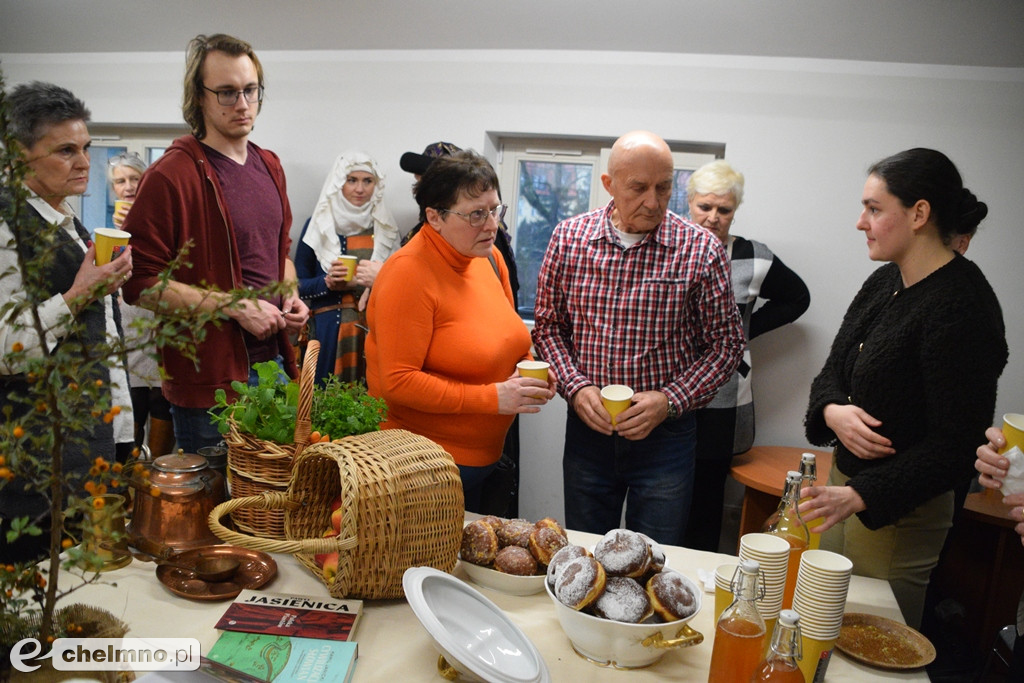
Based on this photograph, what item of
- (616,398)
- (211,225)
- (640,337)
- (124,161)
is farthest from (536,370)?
(124,161)

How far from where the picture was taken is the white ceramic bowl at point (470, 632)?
1062mm

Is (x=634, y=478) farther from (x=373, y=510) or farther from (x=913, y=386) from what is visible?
(x=373, y=510)

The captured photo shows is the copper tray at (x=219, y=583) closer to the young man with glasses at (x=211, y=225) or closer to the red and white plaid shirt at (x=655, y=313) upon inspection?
the young man with glasses at (x=211, y=225)

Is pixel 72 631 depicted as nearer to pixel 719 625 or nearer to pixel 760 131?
pixel 719 625

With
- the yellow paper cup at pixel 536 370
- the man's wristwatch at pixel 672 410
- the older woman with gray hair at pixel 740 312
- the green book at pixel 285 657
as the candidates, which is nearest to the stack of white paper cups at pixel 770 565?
the green book at pixel 285 657

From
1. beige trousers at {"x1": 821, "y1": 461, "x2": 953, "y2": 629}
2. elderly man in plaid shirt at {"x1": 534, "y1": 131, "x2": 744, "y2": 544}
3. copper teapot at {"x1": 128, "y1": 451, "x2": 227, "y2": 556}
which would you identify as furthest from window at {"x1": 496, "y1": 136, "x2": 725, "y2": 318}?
copper teapot at {"x1": 128, "y1": 451, "x2": 227, "y2": 556}

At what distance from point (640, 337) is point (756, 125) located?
5.51ft

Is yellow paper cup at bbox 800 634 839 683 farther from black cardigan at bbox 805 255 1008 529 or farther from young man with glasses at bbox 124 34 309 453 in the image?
young man with glasses at bbox 124 34 309 453

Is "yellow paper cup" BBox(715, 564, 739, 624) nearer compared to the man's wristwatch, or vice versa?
"yellow paper cup" BBox(715, 564, 739, 624)

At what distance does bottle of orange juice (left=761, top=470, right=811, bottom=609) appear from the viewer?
51.5 inches

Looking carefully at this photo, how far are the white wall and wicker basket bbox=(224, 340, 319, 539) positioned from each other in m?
2.20

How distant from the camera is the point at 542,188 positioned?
3.81 metres

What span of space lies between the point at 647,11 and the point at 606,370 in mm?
1805

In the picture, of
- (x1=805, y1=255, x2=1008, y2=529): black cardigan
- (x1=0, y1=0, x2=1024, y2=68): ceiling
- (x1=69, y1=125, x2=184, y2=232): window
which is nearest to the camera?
(x1=805, y1=255, x2=1008, y2=529): black cardigan
